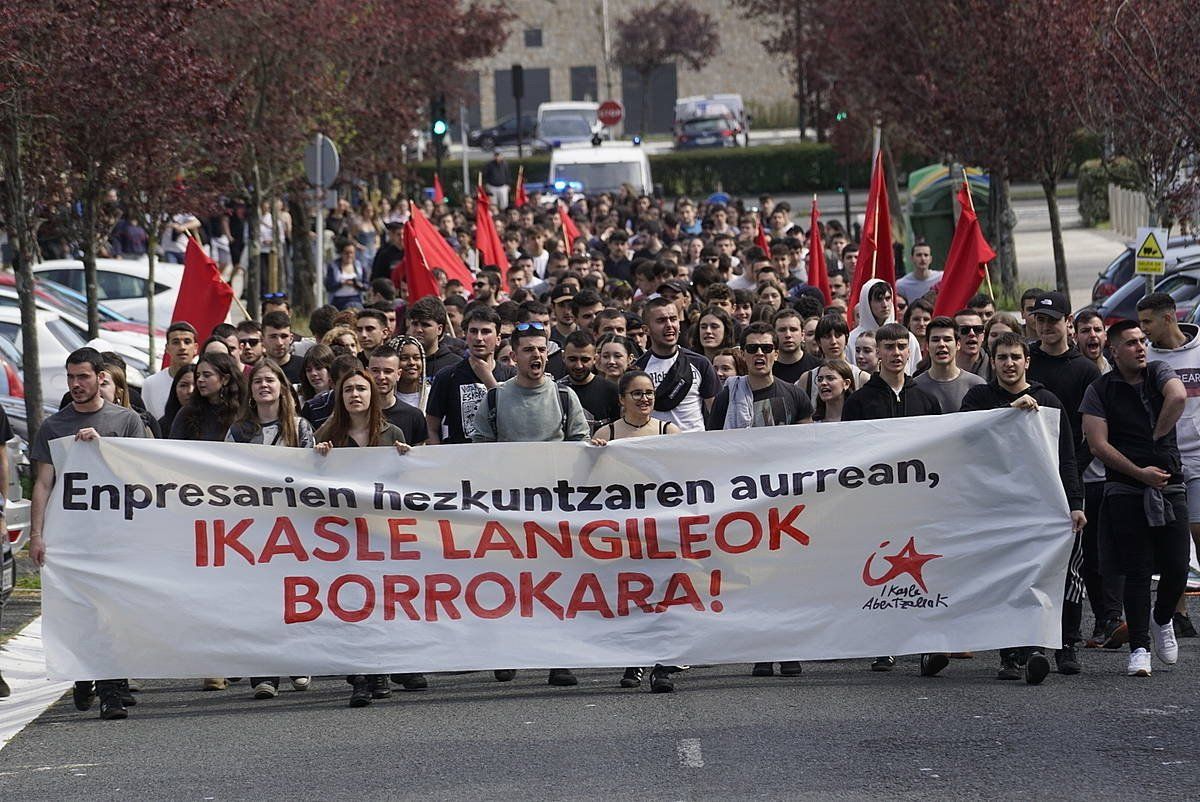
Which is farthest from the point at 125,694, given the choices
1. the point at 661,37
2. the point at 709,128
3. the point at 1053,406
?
the point at 661,37

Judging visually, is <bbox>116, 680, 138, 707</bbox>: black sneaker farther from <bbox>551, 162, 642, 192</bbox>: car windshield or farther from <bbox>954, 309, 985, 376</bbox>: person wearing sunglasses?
<bbox>551, 162, 642, 192</bbox>: car windshield

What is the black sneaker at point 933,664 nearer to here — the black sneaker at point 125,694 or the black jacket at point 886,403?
the black jacket at point 886,403

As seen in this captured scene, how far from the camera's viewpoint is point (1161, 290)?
20719 millimetres

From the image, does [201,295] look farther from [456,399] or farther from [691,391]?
[691,391]

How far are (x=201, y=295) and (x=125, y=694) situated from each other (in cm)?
597

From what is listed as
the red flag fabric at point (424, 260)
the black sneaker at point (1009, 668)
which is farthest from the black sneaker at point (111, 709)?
the red flag fabric at point (424, 260)

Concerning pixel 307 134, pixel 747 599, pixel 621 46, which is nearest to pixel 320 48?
pixel 307 134

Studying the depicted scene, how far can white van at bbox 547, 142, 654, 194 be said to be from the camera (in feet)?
127

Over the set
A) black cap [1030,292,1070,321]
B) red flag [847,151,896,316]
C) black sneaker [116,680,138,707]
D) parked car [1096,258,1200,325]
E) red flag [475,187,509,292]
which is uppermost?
red flag [475,187,509,292]

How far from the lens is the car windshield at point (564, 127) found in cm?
5803

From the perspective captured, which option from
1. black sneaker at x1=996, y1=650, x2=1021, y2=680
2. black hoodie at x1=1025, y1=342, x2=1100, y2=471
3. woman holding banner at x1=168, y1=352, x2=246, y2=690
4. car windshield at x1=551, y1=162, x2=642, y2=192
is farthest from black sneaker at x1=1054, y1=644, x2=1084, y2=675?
car windshield at x1=551, y1=162, x2=642, y2=192

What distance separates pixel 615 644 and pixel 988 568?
1.77 meters

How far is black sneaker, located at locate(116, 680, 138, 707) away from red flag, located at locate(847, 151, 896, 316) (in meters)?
7.16

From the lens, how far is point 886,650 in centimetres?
936
